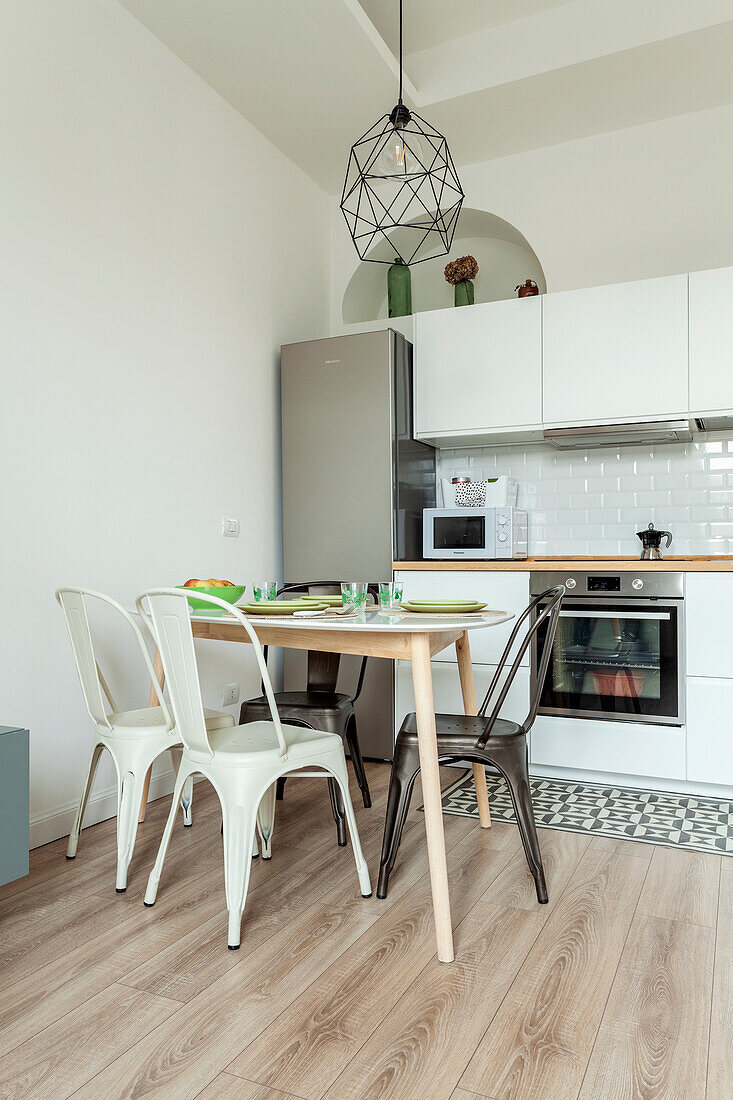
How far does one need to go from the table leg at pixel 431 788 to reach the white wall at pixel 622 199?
8.64ft

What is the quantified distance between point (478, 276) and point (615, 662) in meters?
2.36

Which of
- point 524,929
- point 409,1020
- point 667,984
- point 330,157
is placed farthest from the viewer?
point 330,157

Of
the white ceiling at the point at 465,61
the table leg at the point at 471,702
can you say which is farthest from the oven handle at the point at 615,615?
the white ceiling at the point at 465,61

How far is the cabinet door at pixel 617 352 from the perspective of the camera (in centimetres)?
325

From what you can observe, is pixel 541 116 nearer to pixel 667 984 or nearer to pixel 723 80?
pixel 723 80

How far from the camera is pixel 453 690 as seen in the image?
3449 mm

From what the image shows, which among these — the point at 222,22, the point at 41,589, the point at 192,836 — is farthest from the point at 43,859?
the point at 222,22

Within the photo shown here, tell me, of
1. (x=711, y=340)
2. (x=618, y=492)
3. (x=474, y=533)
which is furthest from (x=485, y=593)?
(x=711, y=340)

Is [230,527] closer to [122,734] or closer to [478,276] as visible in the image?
[122,734]

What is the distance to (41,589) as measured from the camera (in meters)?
2.51

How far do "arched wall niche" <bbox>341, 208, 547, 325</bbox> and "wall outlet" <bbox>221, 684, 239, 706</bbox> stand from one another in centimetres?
220

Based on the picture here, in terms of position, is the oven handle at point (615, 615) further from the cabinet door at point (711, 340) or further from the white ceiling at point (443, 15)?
the white ceiling at point (443, 15)

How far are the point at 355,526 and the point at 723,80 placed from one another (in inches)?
97.4

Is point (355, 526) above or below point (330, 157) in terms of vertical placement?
below
